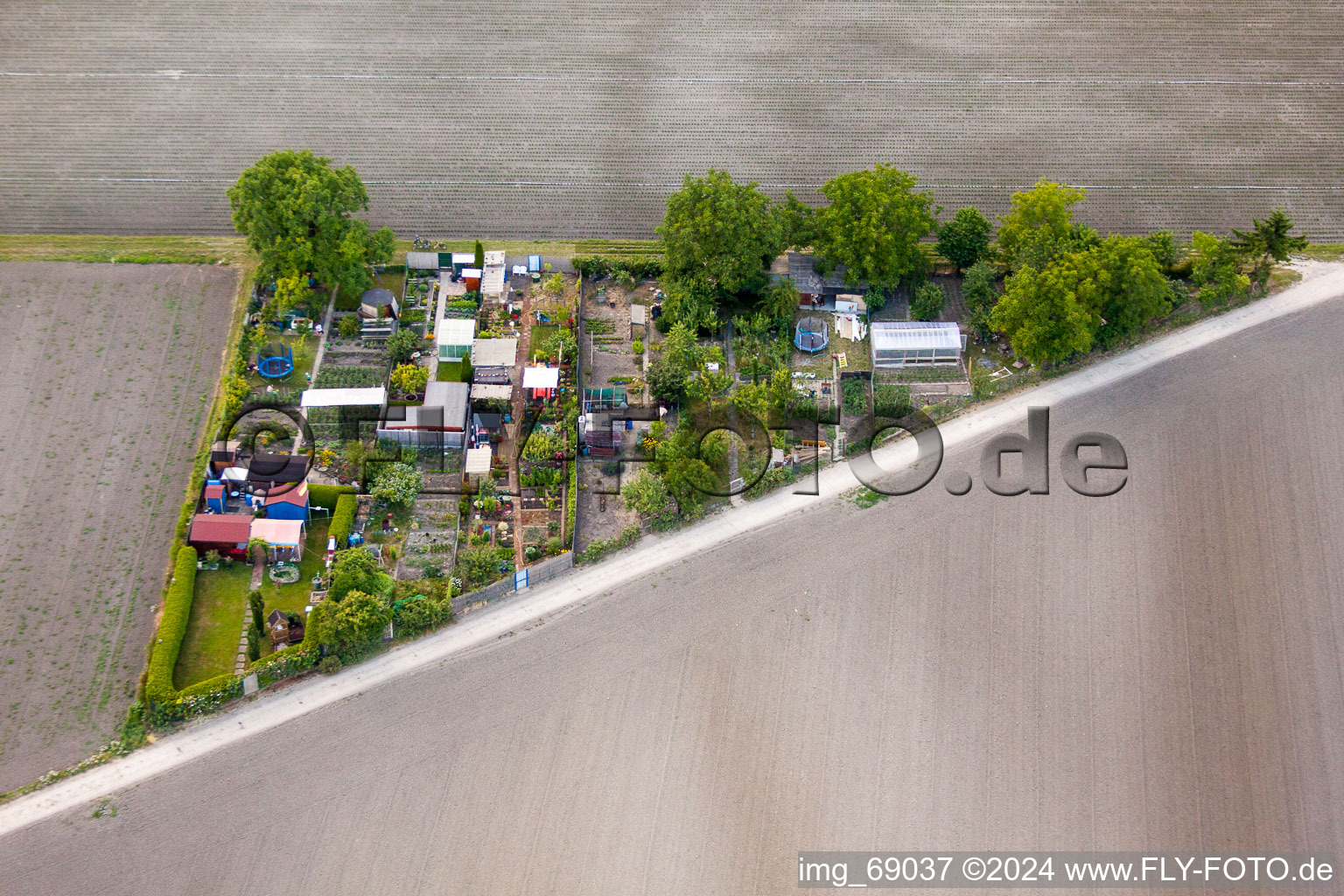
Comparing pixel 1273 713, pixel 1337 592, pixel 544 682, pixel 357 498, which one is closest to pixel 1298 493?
pixel 1337 592

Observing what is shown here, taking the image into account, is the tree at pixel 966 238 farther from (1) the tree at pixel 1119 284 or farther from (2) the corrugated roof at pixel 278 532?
(2) the corrugated roof at pixel 278 532

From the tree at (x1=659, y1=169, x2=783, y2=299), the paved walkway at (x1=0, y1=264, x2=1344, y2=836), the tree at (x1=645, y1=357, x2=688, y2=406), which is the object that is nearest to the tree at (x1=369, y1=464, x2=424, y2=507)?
the paved walkway at (x1=0, y1=264, x2=1344, y2=836)

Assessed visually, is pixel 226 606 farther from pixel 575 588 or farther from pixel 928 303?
pixel 928 303

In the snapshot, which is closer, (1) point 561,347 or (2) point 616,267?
(1) point 561,347

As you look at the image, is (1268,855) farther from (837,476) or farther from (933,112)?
(933,112)

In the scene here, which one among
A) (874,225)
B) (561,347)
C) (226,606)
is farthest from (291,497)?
(874,225)

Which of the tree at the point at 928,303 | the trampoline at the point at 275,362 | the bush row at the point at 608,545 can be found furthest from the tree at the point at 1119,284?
the trampoline at the point at 275,362
